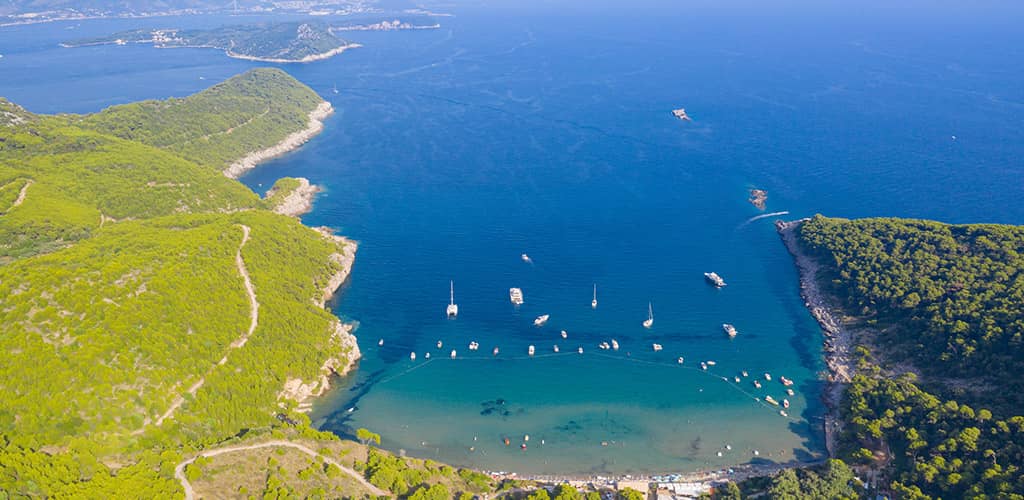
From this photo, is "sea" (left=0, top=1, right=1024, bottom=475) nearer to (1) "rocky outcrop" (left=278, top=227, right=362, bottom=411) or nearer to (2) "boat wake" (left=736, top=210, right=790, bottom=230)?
(2) "boat wake" (left=736, top=210, right=790, bottom=230)

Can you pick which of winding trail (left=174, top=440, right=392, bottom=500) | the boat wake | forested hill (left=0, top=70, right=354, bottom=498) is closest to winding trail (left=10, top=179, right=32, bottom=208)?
forested hill (left=0, top=70, right=354, bottom=498)

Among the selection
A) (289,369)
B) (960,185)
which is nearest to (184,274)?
(289,369)

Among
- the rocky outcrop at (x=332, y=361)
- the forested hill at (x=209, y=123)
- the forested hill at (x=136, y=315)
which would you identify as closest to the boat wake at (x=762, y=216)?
the forested hill at (x=136, y=315)

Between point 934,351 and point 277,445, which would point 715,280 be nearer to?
point 934,351

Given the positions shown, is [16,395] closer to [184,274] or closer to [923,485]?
[184,274]

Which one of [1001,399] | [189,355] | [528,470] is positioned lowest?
[528,470]

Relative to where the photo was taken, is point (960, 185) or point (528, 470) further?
point (960, 185)

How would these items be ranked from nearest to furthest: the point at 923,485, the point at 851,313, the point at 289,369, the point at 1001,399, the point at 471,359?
the point at 923,485
the point at 1001,399
the point at 289,369
the point at 471,359
the point at 851,313
